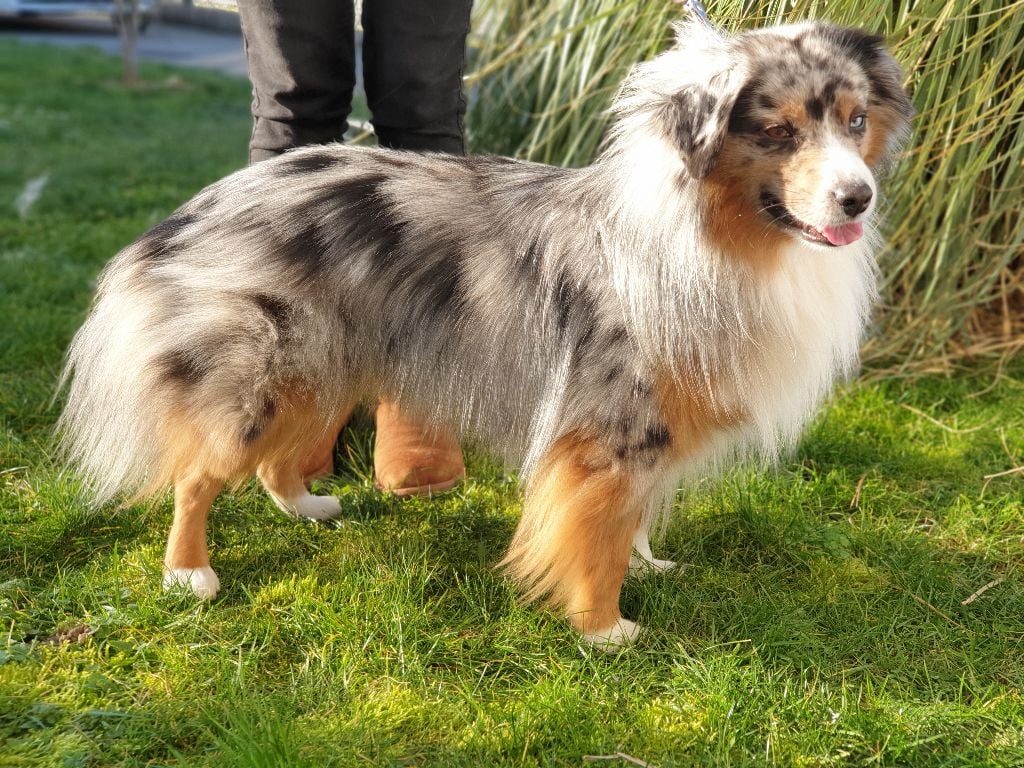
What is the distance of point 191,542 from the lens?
282 cm

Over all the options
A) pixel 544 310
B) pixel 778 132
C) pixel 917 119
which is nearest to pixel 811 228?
pixel 778 132

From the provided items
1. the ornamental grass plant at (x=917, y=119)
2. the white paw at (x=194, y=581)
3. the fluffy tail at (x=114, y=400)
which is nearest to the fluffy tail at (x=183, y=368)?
the fluffy tail at (x=114, y=400)

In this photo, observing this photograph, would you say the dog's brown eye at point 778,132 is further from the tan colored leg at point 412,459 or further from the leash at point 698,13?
the tan colored leg at point 412,459

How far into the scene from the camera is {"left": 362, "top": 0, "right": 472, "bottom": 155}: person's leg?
10.0 feet

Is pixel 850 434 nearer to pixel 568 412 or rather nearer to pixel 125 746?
pixel 568 412

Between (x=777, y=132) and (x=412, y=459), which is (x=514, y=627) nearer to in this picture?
(x=412, y=459)

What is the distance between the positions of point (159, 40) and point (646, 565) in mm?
16242

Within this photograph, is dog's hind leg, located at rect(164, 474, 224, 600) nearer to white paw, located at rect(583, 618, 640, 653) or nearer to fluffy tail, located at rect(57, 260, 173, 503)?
fluffy tail, located at rect(57, 260, 173, 503)

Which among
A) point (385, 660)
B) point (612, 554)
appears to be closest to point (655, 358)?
point (612, 554)

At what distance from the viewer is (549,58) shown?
4.47 meters

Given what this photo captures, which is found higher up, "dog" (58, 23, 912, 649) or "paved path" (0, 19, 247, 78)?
"dog" (58, 23, 912, 649)

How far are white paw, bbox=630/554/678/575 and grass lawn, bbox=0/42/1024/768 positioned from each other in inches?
1.5

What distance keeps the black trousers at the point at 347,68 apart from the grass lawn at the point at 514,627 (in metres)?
1.11

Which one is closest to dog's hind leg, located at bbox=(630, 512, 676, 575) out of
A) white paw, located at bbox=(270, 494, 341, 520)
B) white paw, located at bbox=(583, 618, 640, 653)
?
white paw, located at bbox=(583, 618, 640, 653)
